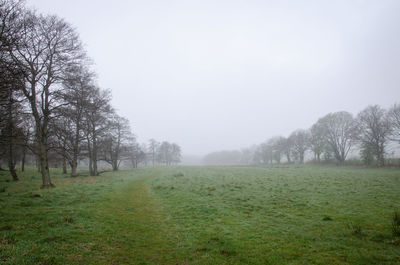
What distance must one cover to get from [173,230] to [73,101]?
53.8ft

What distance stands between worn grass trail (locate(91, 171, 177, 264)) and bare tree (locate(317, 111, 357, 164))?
64.5 m

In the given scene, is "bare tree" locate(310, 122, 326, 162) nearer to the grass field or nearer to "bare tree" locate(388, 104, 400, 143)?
"bare tree" locate(388, 104, 400, 143)

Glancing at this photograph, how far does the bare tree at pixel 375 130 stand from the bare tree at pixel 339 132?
4270 mm

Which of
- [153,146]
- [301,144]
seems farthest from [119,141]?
[301,144]

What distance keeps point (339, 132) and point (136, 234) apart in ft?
230

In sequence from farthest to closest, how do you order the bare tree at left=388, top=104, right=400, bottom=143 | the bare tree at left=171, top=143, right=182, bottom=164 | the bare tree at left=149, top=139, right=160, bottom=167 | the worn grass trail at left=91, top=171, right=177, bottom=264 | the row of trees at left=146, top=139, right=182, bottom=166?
the bare tree at left=171, top=143, right=182, bottom=164 → the row of trees at left=146, top=139, right=182, bottom=166 → the bare tree at left=149, top=139, right=160, bottom=167 → the bare tree at left=388, top=104, right=400, bottom=143 → the worn grass trail at left=91, top=171, right=177, bottom=264

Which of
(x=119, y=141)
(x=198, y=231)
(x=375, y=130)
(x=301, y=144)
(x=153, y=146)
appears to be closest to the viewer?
(x=198, y=231)

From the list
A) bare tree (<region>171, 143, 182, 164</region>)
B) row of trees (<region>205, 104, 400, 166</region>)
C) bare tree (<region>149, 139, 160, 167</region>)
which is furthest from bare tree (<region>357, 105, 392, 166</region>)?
bare tree (<region>149, 139, 160, 167</region>)

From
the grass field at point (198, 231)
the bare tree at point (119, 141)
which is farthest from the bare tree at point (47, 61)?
the bare tree at point (119, 141)

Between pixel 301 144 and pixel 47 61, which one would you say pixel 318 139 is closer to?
pixel 301 144

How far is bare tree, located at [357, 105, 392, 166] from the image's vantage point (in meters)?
44.4

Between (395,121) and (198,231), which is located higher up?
(395,121)

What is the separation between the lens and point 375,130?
152 ft

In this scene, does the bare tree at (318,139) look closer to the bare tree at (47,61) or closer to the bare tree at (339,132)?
the bare tree at (339,132)
